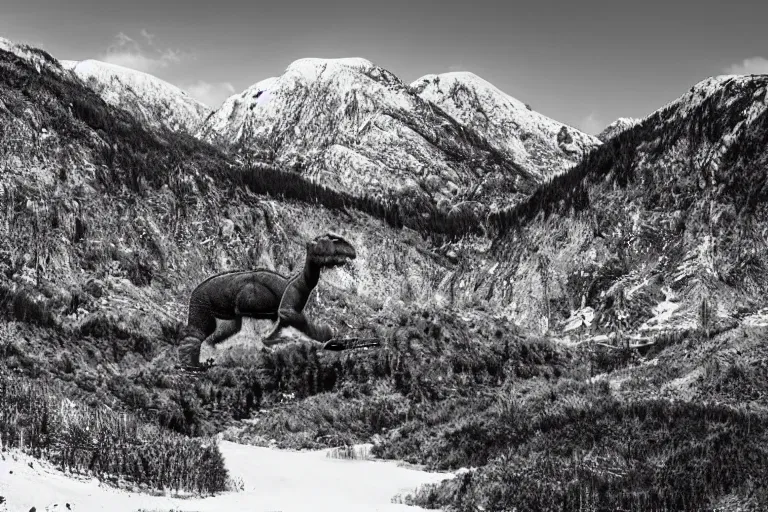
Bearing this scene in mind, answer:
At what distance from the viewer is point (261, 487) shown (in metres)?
21.8

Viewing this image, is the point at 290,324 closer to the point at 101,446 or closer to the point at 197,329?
the point at 197,329

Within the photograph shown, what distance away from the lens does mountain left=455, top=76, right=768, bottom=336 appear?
4756cm

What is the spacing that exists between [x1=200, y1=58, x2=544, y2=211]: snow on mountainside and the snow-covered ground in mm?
50245

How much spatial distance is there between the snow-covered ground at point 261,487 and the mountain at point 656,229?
2622cm

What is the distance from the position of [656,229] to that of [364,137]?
33952 mm

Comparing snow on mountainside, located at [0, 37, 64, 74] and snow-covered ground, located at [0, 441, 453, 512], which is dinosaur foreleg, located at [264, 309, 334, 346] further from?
snow on mountainside, located at [0, 37, 64, 74]

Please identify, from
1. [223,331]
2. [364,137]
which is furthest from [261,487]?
[364,137]

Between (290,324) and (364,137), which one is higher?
(364,137)

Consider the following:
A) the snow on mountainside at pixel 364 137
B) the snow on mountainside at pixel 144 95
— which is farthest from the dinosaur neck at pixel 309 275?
the snow on mountainside at pixel 144 95

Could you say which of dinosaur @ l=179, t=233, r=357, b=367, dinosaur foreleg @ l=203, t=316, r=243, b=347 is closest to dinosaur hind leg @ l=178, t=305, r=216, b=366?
dinosaur @ l=179, t=233, r=357, b=367

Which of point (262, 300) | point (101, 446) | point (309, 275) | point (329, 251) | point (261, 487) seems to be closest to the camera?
point (101, 446)

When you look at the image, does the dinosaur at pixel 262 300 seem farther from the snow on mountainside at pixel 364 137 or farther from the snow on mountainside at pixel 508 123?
the snow on mountainside at pixel 508 123

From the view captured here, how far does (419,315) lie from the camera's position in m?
42.0

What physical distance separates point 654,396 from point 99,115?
4487 cm
